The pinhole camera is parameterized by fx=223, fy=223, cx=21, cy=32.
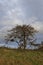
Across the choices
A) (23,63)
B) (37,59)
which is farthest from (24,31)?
(23,63)

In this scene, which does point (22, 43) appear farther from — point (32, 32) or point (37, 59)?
point (37, 59)

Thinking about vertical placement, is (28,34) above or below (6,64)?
above

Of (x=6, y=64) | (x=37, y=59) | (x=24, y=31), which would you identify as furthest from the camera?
(x=24, y=31)

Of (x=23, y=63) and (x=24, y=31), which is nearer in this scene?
(x=23, y=63)

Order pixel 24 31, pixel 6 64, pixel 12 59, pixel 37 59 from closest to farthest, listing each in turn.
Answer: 1. pixel 6 64
2. pixel 12 59
3. pixel 37 59
4. pixel 24 31

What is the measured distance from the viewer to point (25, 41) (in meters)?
27.9

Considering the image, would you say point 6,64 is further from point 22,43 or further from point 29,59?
point 22,43

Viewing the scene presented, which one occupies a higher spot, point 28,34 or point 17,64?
point 28,34

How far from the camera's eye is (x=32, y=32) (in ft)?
91.6

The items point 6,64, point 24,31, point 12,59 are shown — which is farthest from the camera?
point 24,31

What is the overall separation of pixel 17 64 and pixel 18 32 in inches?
454

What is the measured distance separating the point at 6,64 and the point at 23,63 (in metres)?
1.47

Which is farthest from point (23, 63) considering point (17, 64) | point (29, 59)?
point (29, 59)

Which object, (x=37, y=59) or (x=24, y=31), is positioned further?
(x=24, y=31)
